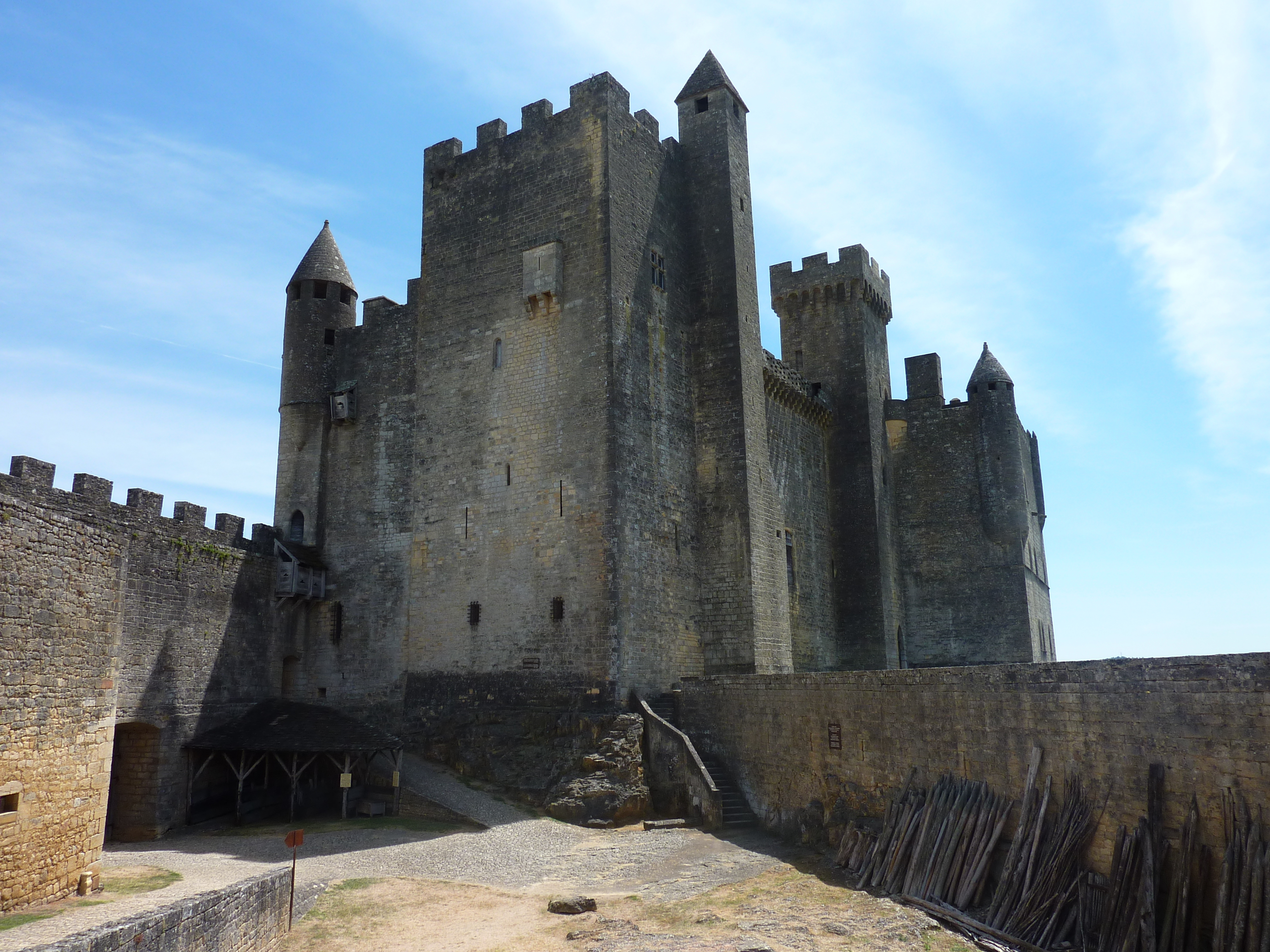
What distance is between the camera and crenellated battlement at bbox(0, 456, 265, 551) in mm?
16047

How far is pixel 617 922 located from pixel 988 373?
73.1 feet

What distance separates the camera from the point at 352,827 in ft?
55.1

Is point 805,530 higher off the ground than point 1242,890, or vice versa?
point 805,530

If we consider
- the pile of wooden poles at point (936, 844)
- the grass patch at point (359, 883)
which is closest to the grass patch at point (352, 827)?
the grass patch at point (359, 883)

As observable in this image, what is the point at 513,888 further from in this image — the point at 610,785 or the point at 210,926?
the point at 210,926

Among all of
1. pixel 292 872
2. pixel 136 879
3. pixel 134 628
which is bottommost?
pixel 136 879

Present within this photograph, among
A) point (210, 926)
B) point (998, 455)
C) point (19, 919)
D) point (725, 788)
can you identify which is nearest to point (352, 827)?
point (725, 788)

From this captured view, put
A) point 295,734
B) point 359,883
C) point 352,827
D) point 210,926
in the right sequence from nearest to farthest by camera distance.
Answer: point 210,926, point 359,883, point 352,827, point 295,734

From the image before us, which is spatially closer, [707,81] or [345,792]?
[345,792]

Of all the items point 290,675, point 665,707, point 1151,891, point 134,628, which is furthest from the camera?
point 290,675

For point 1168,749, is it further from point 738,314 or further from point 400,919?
point 738,314

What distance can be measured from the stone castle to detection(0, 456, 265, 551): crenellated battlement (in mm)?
54

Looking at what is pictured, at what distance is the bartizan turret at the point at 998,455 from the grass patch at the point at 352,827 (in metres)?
18.2

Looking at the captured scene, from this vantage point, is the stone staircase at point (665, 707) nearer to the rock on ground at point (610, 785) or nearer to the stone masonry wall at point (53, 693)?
the rock on ground at point (610, 785)
